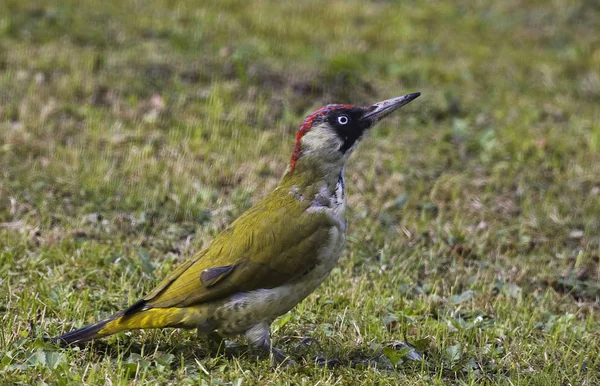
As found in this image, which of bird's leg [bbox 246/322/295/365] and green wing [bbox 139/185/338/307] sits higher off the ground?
green wing [bbox 139/185/338/307]

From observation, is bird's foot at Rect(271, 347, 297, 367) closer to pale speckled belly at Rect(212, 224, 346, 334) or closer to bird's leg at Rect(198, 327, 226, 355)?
pale speckled belly at Rect(212, 224, 346, 334)

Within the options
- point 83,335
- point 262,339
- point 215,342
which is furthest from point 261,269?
point 83,335

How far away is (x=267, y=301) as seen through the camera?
414 cm

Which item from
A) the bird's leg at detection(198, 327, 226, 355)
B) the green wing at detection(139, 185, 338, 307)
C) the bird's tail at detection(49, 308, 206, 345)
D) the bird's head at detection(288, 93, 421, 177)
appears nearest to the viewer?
the bird's tail at detection(49, 308, 206, 345)

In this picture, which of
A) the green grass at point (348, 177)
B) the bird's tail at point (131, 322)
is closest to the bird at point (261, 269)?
the bird's tail at point (131, 322)

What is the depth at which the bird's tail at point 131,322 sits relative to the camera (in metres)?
4.04

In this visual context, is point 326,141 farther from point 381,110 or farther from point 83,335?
point 83,335

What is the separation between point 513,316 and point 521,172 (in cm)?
229

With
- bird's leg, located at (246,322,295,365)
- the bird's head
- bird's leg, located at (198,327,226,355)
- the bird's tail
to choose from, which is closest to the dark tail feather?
the bird's tail

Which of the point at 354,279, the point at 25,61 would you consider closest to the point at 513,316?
the point at 354,279

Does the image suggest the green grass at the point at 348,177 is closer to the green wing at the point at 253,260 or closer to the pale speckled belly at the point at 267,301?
the pale speckled belly at the point at 267,301

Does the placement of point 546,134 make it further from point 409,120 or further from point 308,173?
point 308,173

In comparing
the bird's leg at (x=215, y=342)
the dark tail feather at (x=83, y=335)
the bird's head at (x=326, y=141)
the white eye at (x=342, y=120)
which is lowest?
the bird's leg at (x=215, y=342)

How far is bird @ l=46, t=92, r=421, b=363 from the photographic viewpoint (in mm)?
4133
